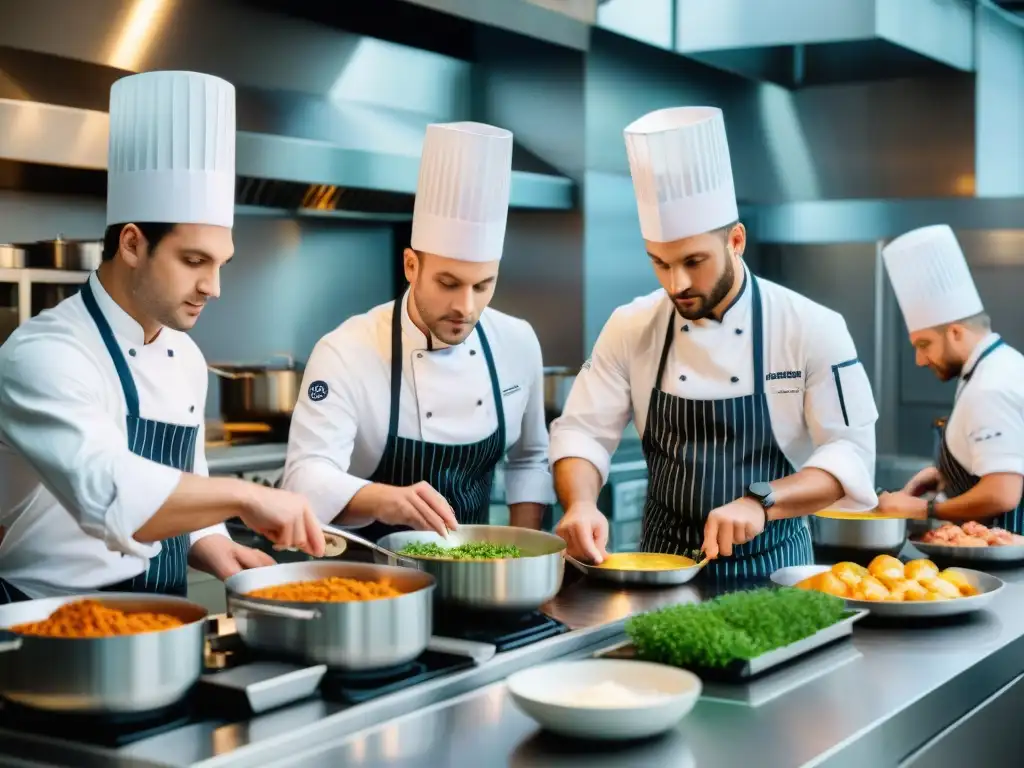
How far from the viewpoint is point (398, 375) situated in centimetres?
287

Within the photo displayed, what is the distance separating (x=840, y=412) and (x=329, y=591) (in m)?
1.42

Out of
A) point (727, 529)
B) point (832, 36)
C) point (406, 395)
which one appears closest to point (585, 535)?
point (727, 529)

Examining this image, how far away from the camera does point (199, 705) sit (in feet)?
5.25

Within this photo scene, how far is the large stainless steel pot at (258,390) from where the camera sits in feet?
13.8

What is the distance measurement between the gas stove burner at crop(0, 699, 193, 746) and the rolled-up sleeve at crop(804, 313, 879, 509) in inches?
62.3

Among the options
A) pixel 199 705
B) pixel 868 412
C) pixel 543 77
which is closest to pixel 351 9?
pixel 543 77

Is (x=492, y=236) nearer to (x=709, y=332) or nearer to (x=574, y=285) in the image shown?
(x=709, y=332)

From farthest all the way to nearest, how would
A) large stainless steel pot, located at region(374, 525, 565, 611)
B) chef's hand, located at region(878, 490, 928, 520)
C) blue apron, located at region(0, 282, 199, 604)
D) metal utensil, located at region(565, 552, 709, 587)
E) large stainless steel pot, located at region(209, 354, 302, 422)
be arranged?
large stainless steel pot, located at region(209, 354, 302, 422) → chef's hand, located at region(878, 490, 928, 520) → metal utensil, located at region(565, 552, 709, 587) → blue apron, located at region(0, 282, 199, 604) → large stainless steel pot, located at region(374, 525, 565, 611)

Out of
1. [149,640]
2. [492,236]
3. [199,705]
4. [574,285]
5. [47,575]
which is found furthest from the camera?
[574,285]

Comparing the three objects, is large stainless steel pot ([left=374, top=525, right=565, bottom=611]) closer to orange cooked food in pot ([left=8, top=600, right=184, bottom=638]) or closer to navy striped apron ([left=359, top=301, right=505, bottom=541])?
orange cooked food in pot ([left=8, top=600, right=184, bottom=638])

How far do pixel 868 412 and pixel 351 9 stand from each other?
2.89 meters

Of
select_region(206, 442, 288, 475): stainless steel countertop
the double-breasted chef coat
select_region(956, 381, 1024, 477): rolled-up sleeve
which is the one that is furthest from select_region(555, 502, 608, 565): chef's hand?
select_region(206, 442, 288, 475): stainless steel countertop

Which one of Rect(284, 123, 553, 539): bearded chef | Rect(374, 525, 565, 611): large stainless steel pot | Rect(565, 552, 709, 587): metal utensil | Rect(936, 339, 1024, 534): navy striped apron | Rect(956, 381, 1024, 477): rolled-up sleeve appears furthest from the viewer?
Rect(936, 339, 1024, 534): navy striped apron

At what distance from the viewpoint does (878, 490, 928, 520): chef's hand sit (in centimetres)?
324
